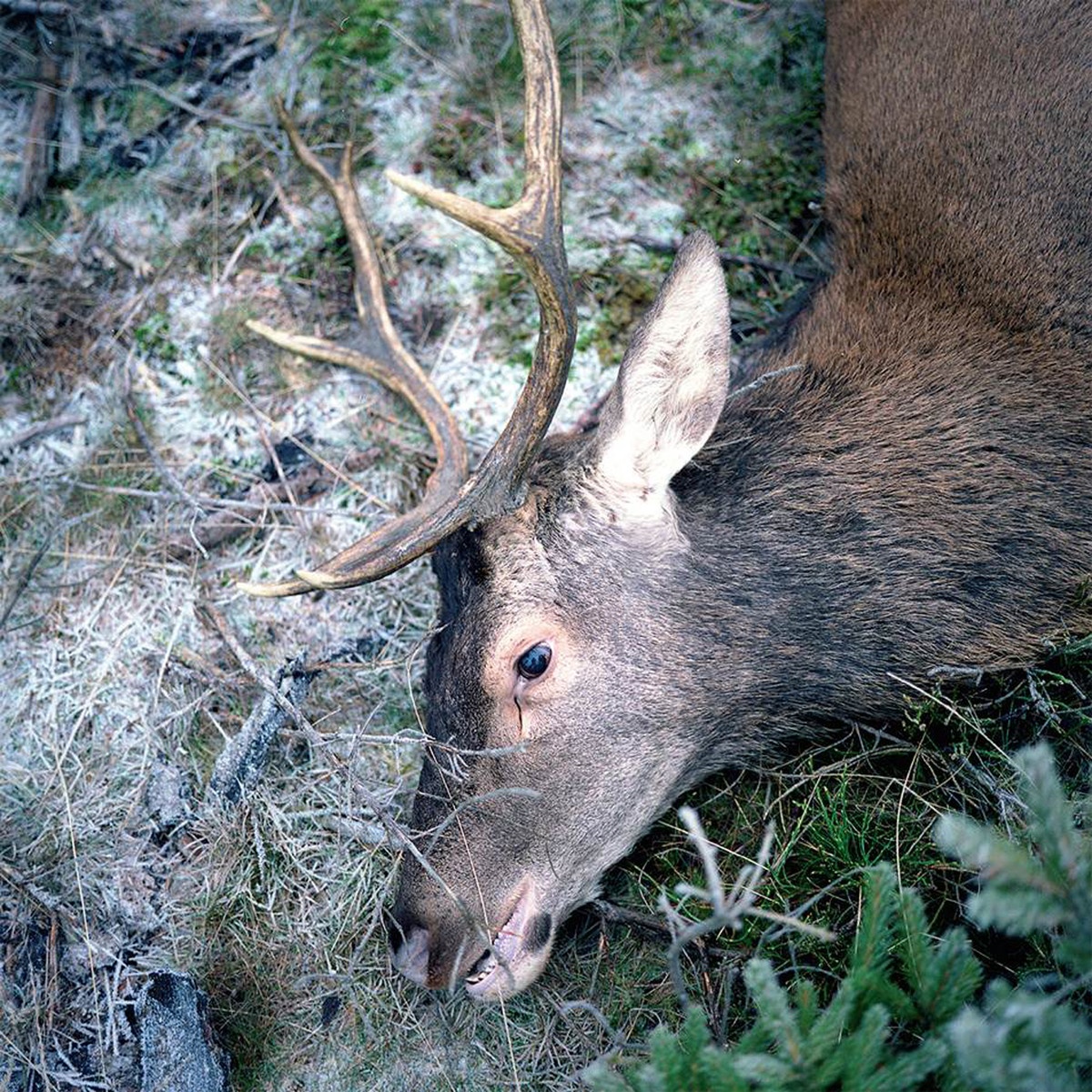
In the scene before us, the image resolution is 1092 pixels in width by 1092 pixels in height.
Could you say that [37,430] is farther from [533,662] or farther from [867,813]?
[867,813]

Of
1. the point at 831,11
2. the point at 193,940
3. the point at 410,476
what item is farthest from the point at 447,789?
the point at 831,11

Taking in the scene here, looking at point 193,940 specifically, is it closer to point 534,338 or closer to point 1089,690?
point 534,338

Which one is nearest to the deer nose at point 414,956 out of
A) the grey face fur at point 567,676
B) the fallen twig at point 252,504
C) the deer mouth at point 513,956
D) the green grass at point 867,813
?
the grey face fur at point 567,676

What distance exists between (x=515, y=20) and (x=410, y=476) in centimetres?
177

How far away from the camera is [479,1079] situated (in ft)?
10.8

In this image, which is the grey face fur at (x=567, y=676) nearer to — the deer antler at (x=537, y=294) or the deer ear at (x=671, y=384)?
the deer ear at (x=671, y=384)

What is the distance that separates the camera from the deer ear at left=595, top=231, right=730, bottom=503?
293 centimetres

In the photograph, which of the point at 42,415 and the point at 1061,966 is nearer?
the point at 1061,966

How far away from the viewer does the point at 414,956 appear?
2898 mm

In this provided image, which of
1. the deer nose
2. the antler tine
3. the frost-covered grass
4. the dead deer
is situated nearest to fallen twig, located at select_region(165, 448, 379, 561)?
the frost-covered grass

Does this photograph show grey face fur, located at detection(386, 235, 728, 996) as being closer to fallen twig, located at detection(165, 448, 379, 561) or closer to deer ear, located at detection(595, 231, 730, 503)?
deer ear, located at detection(595, 231, 730, 503)

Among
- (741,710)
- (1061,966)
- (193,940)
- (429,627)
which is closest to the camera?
(1061,966)

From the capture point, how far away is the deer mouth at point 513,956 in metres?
2.95

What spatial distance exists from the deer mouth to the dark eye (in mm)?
602
